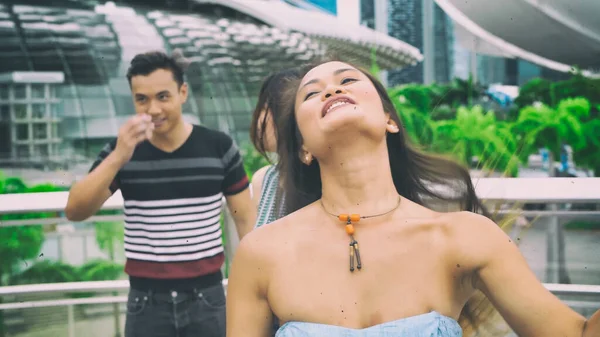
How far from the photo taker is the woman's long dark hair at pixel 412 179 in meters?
1.36

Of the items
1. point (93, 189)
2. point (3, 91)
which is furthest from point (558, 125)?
point (3, 91)

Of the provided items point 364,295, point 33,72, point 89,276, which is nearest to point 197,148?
point 364,295

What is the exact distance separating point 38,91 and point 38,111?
99 centimetres

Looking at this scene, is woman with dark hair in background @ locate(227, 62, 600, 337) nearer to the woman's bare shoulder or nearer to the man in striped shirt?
the woman's bare shoulder

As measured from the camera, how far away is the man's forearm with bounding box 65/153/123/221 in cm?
203

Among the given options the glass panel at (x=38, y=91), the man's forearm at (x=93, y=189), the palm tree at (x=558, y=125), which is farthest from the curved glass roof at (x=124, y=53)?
the man's forearm at (x=93, y=189)

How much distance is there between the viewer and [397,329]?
1086 mm

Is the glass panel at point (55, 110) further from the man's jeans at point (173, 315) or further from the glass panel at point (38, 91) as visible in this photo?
the man's jeans at point (173, 315)

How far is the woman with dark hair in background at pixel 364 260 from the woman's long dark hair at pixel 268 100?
59cm

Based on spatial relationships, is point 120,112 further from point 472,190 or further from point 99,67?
point 472,190

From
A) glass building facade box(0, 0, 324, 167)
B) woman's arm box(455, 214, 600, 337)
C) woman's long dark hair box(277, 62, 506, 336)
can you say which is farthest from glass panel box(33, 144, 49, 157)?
woman's arm box(455, 214, 600, 337)

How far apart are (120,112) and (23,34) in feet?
8.64

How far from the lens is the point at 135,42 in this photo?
49.3 ft

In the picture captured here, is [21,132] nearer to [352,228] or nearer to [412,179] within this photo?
[412,179]
